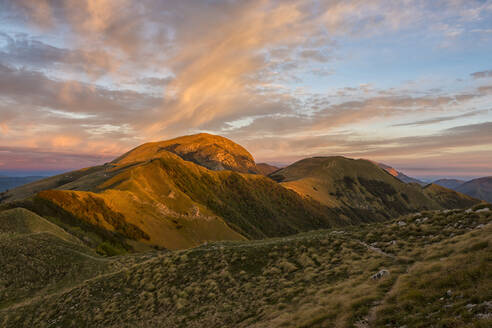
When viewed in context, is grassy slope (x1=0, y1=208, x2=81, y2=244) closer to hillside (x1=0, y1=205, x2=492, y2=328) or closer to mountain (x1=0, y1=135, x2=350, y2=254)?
mountain (x1=0, y1=135, x2=350, y2=254)

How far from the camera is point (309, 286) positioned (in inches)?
824

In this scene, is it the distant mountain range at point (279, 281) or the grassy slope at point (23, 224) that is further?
the grassy slope at point (23, 224)

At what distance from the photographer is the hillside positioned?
1270 centimetres

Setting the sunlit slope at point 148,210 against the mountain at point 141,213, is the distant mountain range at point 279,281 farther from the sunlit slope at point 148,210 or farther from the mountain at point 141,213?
the sunlit slope at point 148,210

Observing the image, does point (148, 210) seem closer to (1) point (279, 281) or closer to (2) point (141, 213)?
(2) point (141, 213)

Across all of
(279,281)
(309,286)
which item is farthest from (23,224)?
(309,286)

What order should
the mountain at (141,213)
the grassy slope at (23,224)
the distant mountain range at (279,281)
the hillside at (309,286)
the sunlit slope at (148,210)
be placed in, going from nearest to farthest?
1. the hillside at (309,286)
2. the distant mountain range at (279,281)
3. the grassy slope at (23,224)
4. the mountain at (141,213)
5. the sunlit slope at (148,210)

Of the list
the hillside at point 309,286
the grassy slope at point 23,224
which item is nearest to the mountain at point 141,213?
the grassy slope at point 23,224

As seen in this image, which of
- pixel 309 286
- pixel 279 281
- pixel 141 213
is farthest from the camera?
pixel 141 213

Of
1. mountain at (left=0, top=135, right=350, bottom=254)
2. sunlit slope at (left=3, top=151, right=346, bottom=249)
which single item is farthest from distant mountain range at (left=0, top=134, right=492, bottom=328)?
sunlit slope at (left=3, top=151, right=346, bottom=249)

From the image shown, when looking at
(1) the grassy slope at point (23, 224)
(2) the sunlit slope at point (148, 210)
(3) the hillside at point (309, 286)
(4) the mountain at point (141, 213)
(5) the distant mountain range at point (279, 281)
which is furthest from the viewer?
(2) the sunlit slope at point (148, 210)

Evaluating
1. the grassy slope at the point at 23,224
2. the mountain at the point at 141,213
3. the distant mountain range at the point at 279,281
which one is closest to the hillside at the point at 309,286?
the distant mountain range at the point at 279,281

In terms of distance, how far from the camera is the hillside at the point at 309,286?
12.7m

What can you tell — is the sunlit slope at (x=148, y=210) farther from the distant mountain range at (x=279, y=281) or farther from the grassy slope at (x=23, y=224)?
the distant mountain range at (x=279, y=281)
